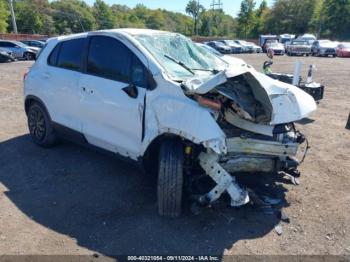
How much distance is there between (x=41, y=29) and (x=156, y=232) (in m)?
90.1

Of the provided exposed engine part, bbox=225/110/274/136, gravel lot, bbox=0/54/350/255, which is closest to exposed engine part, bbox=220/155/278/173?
exposed engine part, bbox=225/110/274/136

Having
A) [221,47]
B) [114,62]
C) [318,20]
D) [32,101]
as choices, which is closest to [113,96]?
[114,62]

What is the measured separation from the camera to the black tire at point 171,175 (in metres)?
3.74

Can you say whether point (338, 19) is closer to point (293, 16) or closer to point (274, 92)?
point (293, 16)

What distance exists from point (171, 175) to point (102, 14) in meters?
123

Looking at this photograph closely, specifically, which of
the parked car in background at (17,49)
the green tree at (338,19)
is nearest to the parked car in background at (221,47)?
the parked car in background at (17,49)

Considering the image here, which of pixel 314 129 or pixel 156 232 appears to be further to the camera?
pixel 314 129

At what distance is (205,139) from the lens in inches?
138

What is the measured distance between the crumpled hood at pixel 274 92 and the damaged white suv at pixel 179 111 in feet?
0.03

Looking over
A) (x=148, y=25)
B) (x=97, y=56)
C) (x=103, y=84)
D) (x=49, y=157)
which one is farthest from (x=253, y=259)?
(x=148, y=25)

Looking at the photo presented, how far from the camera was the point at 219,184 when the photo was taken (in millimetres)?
3672

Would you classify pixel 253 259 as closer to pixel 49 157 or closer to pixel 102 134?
pixel 102 134

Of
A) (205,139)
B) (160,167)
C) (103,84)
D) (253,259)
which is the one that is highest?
(103,84)


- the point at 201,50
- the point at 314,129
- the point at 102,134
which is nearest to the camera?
the point at 102,134
